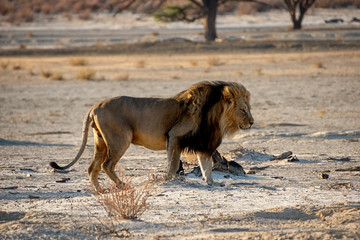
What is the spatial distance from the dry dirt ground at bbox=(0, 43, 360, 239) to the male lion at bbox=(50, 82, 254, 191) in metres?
0.50

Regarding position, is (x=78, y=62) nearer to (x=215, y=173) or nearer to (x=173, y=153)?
(x=215, y=173)

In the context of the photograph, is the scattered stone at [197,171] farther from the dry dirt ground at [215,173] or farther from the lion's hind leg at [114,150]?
the lion's hind leg at [114,150]

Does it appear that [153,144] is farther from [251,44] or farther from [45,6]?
[45,6]

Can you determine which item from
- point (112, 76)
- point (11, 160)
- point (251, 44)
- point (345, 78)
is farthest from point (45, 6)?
point (11, 160)

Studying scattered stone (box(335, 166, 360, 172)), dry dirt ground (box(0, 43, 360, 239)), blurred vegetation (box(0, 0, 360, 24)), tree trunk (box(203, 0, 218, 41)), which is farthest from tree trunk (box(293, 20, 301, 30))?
scattered stone (box(335, 166, 360, 172))

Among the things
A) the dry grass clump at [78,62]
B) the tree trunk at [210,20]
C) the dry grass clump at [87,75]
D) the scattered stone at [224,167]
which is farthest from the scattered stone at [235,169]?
the tree trunk at [210,20]

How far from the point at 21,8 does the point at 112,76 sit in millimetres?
38988

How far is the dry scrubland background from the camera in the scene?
243 inches

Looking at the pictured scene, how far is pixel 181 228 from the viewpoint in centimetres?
611

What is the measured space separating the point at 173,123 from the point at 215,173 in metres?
1.37

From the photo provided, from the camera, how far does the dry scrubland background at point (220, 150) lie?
6.16 m

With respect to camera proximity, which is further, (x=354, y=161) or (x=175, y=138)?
(x=354, y=161)

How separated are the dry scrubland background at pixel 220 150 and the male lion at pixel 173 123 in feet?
1.61

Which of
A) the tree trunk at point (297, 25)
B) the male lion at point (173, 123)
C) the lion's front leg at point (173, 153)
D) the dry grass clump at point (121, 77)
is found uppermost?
the male lion at point (173, 123)
